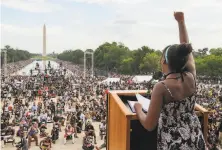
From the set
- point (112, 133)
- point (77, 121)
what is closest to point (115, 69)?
point (77, 121)

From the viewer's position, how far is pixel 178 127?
5.97 ft

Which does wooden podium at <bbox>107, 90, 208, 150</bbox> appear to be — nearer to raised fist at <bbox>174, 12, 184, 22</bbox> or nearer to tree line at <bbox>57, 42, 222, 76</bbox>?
raised fist at <bbox>174, 12, 184, 22</bbox>

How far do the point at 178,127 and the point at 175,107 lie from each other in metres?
0.11

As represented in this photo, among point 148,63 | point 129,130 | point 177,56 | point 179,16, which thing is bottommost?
point 129,130

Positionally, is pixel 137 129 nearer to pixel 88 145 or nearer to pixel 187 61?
pixel 187 61

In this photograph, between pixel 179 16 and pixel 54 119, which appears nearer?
pixel 179 16

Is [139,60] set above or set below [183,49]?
above

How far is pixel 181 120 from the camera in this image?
1.83 m

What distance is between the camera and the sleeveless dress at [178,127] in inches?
71.7

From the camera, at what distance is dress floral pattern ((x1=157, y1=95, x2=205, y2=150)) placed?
1.82m

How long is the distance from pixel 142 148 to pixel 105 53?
93.7 m

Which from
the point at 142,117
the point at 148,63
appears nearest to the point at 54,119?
A: the point at 142,117

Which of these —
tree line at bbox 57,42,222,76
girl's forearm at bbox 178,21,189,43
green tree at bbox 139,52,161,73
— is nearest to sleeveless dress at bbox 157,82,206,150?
girl's forearm at bbox 178,21,189,43

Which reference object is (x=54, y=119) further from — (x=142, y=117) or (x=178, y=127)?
(x=178, y=127)
